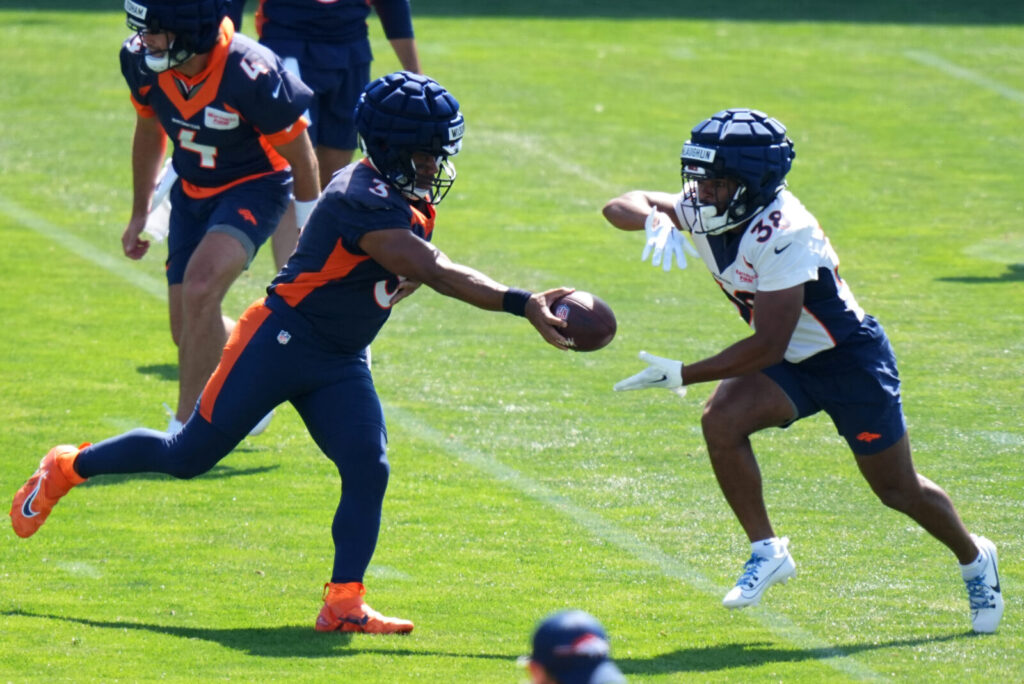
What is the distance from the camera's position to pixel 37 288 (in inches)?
399

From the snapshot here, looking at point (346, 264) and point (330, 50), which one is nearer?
point (346, 264)

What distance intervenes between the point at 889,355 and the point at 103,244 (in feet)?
23.2

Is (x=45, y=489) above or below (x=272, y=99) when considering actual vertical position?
below

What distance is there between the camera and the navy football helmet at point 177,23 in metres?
6.48

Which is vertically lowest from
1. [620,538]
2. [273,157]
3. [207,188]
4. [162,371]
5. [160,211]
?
[162,371]

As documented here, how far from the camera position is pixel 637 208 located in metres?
5.76

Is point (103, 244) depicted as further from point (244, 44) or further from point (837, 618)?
point (837, 618)

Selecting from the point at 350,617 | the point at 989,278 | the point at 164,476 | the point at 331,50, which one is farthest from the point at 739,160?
the point at 989,278

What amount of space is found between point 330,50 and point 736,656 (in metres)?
5.22

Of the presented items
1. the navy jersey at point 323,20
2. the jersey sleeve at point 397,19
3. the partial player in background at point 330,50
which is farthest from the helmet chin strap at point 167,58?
the jersey sleeve at point 397,19

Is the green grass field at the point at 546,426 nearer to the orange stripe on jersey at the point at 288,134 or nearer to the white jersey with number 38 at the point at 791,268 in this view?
the white jersey with number 38 at the point at 791,268

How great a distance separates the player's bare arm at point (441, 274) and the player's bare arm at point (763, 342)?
0.46m

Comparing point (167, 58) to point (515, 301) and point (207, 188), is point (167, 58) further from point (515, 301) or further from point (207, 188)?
point (515, 301)

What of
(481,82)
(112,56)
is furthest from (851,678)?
(112,56)
